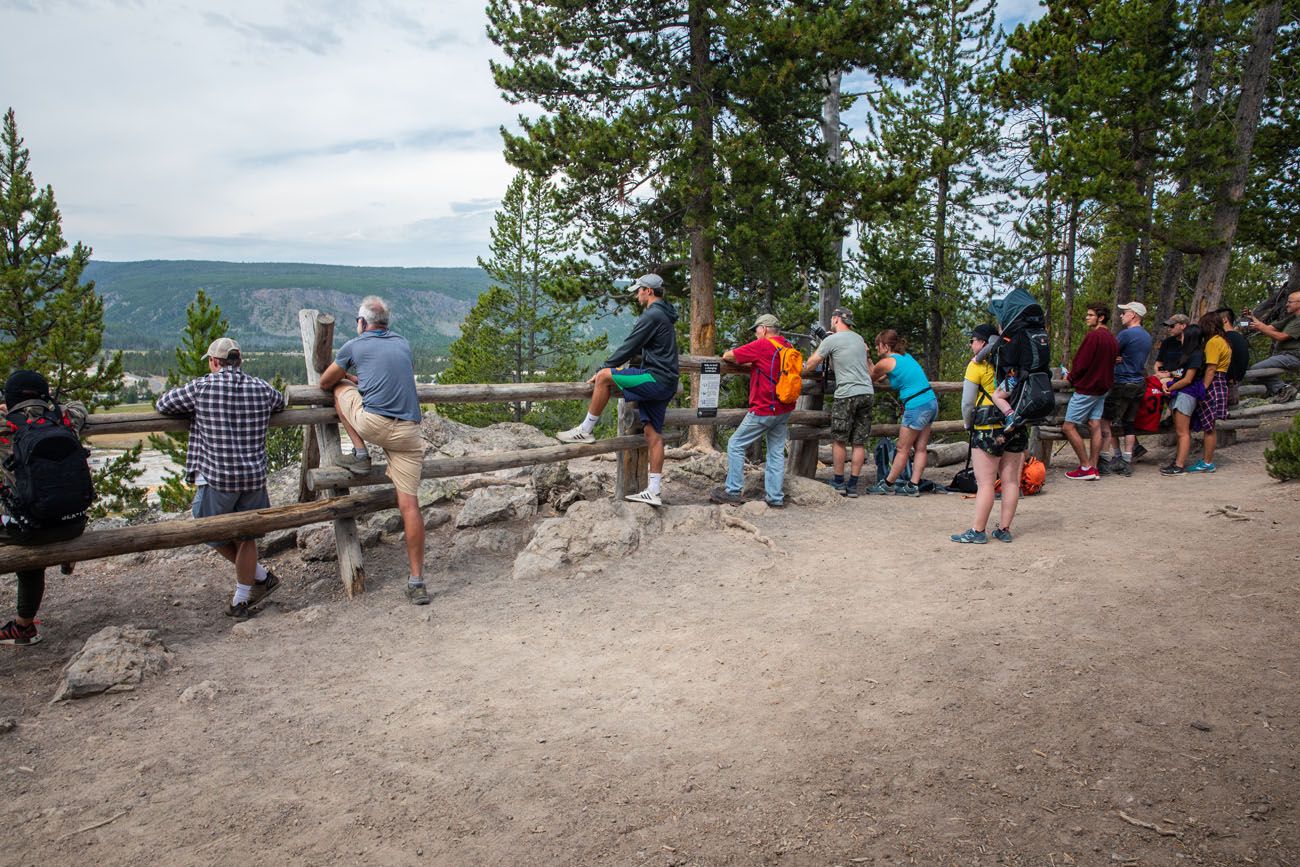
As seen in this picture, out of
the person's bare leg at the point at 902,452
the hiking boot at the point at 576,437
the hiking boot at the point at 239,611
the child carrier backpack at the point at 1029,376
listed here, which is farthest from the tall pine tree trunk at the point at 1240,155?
the hiking boot at the point at 239,611

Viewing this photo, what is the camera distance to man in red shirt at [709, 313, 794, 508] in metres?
7.47

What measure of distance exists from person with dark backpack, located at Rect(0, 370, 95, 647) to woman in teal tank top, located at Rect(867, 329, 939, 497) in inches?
276

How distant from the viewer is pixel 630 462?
25.0 feet

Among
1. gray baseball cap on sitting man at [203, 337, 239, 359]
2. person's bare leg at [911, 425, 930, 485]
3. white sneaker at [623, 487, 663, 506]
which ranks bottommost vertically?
white sneaker at [623, 487, 663, 506]

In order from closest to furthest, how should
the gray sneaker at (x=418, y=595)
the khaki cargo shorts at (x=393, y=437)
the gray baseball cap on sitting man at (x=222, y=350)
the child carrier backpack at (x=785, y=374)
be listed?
the gray baseball cap on sitting man at (x=222, y=350), the khaki cargo shorts at (x=393, y=437), the gray sneaker at (x=418, y=595), the child carrier backpack at (x=785, y=374)

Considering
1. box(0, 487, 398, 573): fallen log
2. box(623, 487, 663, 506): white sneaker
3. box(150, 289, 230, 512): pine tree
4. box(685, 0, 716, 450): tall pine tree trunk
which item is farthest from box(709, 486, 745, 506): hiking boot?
box(150, 289, 230, 512): pine tree

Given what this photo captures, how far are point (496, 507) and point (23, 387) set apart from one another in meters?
3.70

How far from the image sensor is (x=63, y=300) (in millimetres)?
21531

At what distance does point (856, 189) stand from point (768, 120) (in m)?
1.86

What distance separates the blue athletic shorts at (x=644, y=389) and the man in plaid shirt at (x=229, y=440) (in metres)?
2.81

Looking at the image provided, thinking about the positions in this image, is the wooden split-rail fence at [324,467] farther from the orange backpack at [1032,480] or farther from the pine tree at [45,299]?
the pine tree at [45,299]

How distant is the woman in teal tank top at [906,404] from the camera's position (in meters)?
8.39

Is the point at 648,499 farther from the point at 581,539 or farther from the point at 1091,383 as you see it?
the point at 1091,383

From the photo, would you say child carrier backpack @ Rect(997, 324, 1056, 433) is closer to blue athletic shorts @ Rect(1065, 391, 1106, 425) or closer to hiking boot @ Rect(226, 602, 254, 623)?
blue athletic shorts @ Rect(1065, 391, 1106, 425)
